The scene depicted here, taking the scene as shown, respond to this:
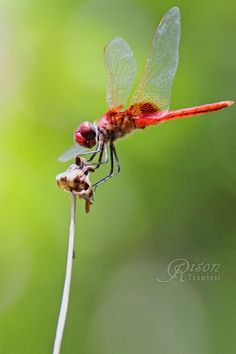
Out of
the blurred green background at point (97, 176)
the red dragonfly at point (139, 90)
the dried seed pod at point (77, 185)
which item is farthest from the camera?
the blurred green background at point (97, 176)

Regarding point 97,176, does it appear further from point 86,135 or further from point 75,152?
point 86,135

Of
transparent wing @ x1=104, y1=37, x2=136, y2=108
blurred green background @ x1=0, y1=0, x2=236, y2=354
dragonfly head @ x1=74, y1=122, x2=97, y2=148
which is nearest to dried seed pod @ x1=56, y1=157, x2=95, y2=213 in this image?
dragonfly head @ x1=74, y1=122, x2=97, y2=148

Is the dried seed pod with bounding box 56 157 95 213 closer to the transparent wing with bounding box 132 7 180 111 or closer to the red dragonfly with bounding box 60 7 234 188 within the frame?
the red dragonfly with bounding box 60 7 234 188

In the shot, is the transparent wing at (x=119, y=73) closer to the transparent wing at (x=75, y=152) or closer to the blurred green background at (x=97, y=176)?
the transparent wing at (x=75, y=152)

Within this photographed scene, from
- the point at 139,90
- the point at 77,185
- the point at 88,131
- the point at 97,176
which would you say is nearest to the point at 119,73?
the point at 139,90

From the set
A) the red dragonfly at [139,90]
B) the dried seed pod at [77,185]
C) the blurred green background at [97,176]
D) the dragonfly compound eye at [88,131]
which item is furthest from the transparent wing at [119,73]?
the dried seed pod at [77,185]

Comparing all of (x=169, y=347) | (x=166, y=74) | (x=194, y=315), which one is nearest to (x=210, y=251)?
(x=194, y=315)

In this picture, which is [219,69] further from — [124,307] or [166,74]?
[124,307]
